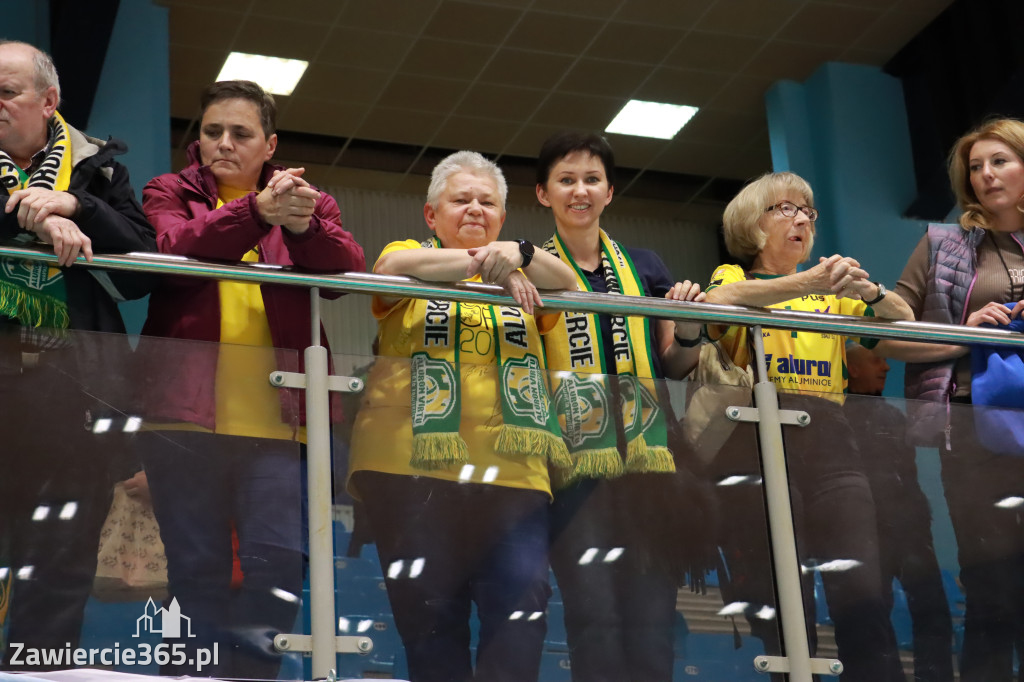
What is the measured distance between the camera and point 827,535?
376 centimetres

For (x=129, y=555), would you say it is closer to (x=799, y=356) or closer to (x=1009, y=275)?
(x=799, y=356)

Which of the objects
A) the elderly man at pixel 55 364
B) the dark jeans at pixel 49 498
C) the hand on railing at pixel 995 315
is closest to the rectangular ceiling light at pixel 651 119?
the hand on railing at pixel 995 315

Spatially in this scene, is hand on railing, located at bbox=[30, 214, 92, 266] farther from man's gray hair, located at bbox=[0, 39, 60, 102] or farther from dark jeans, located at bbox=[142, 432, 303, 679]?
man's gray hair, located at bbox=[0, 39, 60, 102]

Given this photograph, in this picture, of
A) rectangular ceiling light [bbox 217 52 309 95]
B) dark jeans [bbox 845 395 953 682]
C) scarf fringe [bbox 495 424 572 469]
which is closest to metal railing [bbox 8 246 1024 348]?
dark jeans [bbox 845 395 953 682]

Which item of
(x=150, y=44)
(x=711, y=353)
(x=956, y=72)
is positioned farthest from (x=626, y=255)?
(x=956, y=72)

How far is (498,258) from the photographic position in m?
3.57

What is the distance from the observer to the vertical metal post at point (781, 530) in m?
3.64

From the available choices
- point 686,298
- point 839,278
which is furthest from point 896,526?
point 686,298

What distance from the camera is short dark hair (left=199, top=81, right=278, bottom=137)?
155 inches

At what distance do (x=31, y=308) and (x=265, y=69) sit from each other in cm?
594

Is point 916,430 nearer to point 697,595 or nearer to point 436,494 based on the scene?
point 697,595

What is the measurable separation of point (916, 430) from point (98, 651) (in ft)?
7.37

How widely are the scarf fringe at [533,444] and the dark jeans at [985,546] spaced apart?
3.70 ft

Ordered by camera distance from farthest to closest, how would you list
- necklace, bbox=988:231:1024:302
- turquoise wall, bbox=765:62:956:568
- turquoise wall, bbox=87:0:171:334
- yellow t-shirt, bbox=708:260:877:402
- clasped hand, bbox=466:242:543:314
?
turquoise wall, bbox=765:62:956:568, turquoise wall, bbox=87:0:171:334, necklace, bbox=988:231:1024:302, yellow t-shirt, bbox=708:260:877:402, clasped hand, bbox=466:242:543:314
